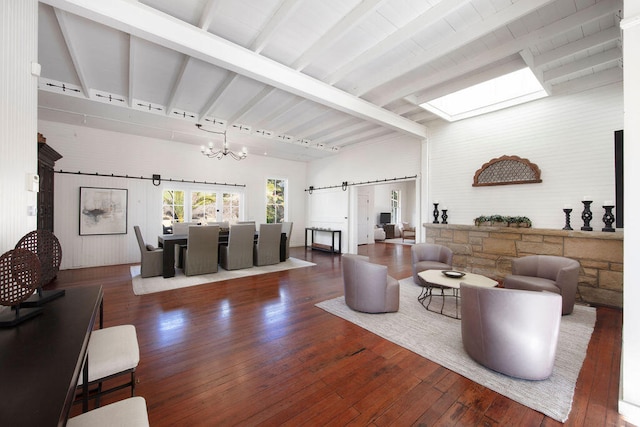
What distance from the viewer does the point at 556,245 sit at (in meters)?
3.95

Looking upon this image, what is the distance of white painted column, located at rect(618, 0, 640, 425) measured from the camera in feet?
5.37

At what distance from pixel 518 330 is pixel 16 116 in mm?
3982

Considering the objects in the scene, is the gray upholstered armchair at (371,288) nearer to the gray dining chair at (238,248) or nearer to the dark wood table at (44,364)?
the dark wood table at (44,364)

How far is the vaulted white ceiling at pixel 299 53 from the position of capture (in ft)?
8.09

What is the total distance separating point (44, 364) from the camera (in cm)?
91

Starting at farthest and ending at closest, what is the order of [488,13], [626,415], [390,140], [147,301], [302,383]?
[390,140] < [147,301] < [488,13] < [302,383] < [626,415]

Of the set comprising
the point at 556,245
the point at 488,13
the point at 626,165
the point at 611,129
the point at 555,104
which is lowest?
the point at 556,245

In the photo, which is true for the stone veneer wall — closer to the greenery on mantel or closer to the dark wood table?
the greenery on mantel

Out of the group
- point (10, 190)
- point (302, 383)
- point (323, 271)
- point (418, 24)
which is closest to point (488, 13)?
point (418, 24)

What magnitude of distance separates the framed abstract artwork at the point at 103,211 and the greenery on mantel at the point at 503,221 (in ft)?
25.4

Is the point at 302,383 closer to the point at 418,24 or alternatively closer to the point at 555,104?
the point at 418,24

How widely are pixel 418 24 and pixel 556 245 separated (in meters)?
3.86

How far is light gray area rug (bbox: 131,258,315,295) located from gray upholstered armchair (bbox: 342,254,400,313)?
8.43 feet

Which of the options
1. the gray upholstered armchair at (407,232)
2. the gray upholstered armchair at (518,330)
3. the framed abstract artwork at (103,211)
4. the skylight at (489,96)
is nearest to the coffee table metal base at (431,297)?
the gray upholstered armchair at (518,330)
